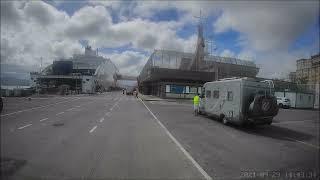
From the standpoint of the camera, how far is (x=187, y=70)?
2418 inches

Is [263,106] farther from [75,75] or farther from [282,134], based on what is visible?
[75,75]

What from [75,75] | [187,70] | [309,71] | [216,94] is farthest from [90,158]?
[75,75]

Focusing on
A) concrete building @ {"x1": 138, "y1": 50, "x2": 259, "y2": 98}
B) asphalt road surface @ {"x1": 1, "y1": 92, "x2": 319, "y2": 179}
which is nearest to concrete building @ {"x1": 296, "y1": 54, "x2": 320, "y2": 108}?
concrete building @ {"x1": 138, "y1": 50, "x2": 259, "y2": 98}

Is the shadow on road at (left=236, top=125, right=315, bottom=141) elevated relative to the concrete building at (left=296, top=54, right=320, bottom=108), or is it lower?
lower

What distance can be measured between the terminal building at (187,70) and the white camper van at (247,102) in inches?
1421

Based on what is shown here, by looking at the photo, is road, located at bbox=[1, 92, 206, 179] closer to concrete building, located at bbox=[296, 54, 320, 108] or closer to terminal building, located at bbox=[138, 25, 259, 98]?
terminal building, located at bbox=[138, 25, 259, 98]

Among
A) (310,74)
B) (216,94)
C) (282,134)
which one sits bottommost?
(282,134)

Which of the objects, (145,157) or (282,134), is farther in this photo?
(282,134)

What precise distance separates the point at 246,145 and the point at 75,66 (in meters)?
110

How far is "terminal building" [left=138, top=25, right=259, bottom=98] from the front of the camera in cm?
5859

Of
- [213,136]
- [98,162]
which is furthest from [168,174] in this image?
[213,136]

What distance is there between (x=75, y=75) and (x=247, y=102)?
97.6 metres

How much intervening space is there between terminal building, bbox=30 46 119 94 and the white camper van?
7271 cm

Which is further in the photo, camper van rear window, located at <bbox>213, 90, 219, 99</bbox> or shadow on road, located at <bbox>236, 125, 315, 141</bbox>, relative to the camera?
camper van rear window, located at <bbox>213, 90, 219, 99</bbox>
